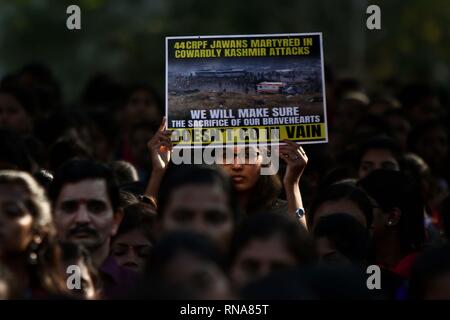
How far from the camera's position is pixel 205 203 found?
732 centimetres

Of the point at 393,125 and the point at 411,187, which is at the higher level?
the point at 393,125

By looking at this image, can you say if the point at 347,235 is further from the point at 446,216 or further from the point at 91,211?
the point at 91,211

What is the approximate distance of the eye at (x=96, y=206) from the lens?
27.7 feet

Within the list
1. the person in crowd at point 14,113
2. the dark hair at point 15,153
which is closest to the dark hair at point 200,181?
the dark hair at point 15,153

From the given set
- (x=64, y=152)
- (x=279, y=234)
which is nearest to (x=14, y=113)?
(x=64, y=152)

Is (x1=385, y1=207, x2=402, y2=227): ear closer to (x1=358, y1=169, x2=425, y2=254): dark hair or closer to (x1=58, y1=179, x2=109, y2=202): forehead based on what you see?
(x1=358, y1=169, x2=425, y2=254): dark hair

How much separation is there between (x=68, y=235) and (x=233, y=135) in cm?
136

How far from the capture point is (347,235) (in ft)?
27.5

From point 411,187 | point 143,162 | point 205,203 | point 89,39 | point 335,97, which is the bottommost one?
point 205,203

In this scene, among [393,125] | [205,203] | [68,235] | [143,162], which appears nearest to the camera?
[205,203]

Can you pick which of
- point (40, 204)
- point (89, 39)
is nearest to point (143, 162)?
point (40, 204)

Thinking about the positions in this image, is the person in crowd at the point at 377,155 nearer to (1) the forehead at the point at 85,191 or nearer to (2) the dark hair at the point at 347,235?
(2) the dark hair at the point at 347,235
